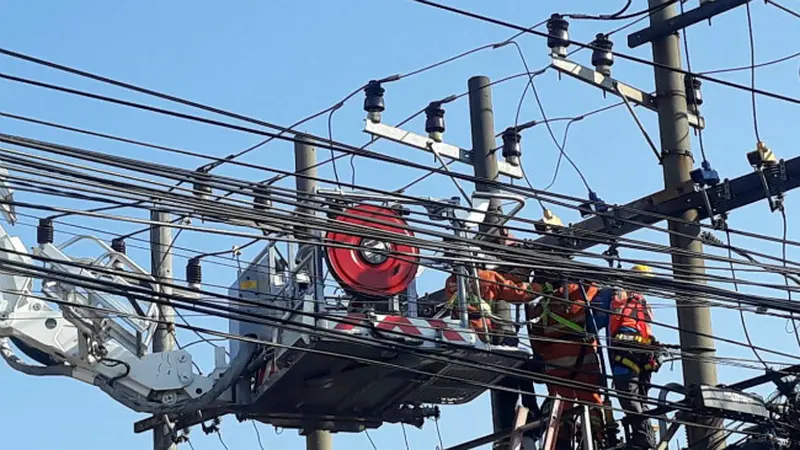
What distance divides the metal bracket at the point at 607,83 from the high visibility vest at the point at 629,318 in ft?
7.25

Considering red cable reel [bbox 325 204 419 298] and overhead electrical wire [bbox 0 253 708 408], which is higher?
red cable reel [bbox 325 204 419 298]

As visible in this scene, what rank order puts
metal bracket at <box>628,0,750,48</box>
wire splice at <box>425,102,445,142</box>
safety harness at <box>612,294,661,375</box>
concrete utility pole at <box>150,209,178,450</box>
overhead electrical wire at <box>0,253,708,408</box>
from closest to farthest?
overhead electrical wire at <box>0,253,708,408</box> → safety harness at <box>612,294,661,375</box> → metal bracket at <box>628,0,750,48</box> → concrete utility pole at <box>150,209,178,450</box> → wire splice at <box>425,102,445,142</box>

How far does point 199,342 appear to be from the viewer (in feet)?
47.9

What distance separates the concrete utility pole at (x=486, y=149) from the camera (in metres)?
13.9

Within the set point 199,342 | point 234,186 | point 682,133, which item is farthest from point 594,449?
point 234,186

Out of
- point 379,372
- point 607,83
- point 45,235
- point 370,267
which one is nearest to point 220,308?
point 370,267

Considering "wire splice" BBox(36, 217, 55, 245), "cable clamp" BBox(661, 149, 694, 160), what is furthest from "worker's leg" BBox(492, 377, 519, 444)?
"wire splice" BBox(36, 217, 55, 245)

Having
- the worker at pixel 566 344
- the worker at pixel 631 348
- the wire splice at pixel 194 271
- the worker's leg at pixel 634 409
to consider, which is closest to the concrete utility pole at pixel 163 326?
the wire splice at pixel 194 271

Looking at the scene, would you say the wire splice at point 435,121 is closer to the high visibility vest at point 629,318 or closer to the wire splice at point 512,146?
the wire splice at point 512,146

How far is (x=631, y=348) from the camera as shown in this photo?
1302cm

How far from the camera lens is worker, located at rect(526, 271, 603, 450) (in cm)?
1333

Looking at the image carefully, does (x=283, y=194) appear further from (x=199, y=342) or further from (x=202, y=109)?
(x=199, y=342)

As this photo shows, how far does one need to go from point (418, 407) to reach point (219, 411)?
80.1 inches

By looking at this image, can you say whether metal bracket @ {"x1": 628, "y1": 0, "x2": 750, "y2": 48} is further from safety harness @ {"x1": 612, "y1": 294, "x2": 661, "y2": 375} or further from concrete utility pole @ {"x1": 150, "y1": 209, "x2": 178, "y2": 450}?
concrete utility pole @ {"x1": 150, "y1": 209, "x2": 178, "y2": 450}
